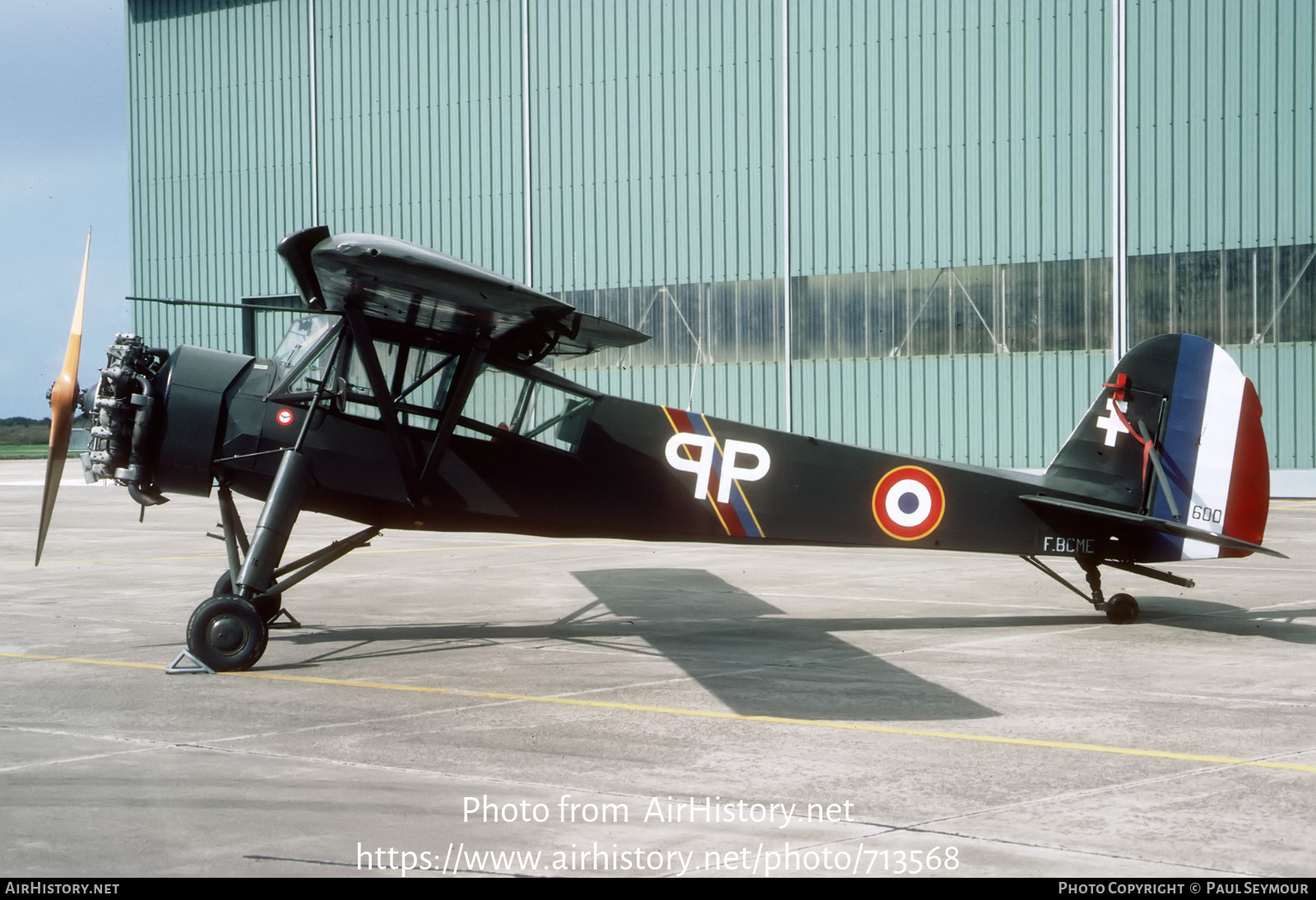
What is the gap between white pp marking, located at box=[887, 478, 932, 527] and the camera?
1061cm

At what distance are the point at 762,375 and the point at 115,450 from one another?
76.4ft

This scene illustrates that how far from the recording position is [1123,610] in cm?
1112

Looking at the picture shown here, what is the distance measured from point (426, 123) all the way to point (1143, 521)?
2796 centimetres

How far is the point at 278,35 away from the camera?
37.0 m

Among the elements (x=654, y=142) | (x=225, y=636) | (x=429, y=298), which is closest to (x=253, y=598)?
(x=225, y=636)

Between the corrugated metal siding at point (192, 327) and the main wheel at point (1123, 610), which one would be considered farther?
the corrugated metal siding at point (192, 327)

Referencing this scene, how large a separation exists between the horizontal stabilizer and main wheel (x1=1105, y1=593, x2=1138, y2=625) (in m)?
0.79

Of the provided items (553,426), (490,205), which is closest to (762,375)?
(490,205)

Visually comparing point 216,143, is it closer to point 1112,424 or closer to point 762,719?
point 1112,424

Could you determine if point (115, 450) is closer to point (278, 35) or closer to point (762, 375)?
point (762, 375)

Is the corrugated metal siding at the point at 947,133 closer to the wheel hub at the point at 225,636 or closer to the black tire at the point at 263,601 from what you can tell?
the black tire at the point at 263,601

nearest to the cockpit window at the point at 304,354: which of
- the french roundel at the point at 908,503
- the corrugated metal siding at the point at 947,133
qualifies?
the french roundel at the point at 908,503

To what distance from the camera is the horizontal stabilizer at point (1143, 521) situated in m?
10.1

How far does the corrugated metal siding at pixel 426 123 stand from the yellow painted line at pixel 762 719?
2587 cm
